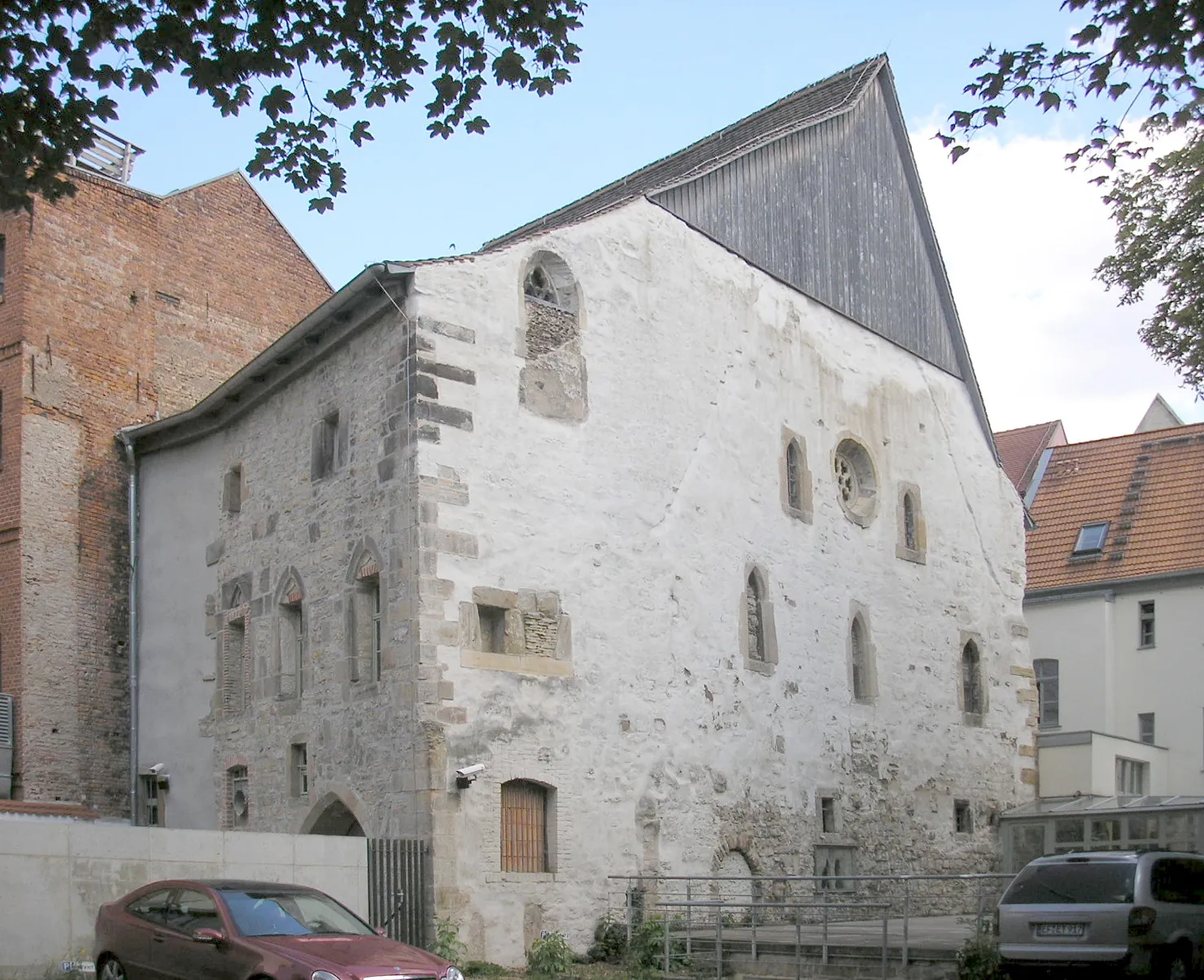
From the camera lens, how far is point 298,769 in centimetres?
2138

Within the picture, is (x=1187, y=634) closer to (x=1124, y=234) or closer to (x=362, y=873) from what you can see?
(x=1124, y=234)

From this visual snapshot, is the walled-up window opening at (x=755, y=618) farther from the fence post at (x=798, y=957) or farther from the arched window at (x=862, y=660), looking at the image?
the fence post at (x=798, y=957)

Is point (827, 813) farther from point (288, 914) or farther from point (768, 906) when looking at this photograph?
point (288, 914)

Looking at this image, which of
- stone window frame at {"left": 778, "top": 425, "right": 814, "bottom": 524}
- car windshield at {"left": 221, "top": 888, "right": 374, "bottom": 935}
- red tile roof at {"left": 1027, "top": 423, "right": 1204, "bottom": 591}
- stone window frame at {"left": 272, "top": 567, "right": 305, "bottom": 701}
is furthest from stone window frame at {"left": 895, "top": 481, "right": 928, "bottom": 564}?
car windshield at {"left": 221, "top": 888, "right": 374, "bottom": 935}

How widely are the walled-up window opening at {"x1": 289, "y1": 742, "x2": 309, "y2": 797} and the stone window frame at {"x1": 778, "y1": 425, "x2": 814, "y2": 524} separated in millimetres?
8004

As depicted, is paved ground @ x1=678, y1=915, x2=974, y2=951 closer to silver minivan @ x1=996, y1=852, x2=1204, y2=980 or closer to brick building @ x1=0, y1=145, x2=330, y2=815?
silver minivan @ x1=996, y1=852, x2=1204, y2=980

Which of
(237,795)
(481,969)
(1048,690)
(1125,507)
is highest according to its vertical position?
(1125,507)

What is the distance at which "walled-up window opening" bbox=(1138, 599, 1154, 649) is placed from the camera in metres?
34.2

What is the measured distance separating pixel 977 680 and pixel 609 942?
11.2 m

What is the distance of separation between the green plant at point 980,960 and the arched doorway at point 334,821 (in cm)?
758

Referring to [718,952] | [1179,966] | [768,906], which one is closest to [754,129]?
[768,906]

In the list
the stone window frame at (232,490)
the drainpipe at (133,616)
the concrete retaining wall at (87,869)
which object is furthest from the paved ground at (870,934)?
the drainpipe at (133,616)

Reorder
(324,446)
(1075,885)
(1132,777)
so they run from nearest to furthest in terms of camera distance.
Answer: (1075,885)
(324,446)
(1132,777)

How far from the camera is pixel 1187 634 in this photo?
110 feet
